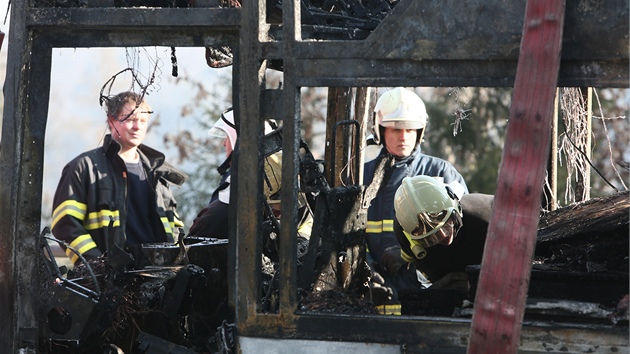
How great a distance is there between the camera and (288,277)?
13.1 feet

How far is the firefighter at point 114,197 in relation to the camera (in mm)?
7066

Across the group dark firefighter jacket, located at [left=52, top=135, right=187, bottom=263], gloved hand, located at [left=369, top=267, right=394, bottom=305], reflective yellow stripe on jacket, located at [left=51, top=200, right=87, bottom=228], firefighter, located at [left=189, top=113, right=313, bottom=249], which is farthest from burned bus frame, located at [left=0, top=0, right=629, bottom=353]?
reflective yellow stripe on jacket, located at [left=51, top=200, right=87, bottom=228]

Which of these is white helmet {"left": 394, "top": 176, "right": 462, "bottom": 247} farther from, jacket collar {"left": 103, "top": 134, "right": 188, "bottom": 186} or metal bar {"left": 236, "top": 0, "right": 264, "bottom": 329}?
jacket collar {"left": 103, "top": 134, "right": 188, "bottom": 186}

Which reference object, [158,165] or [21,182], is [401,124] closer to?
[158,165]

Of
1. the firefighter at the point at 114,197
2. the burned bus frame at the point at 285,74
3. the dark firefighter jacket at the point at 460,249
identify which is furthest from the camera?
the firefighter at the point at 114,197

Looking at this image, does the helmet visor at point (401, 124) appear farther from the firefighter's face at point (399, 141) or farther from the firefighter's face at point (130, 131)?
the firefighter's face at point (130, 131)

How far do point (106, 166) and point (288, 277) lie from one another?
143 inches

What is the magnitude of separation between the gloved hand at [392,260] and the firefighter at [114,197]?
1783mm

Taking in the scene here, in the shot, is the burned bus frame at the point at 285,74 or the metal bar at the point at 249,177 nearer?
the burned bus frame at the point at 285,74

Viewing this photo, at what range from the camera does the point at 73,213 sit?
713 centimetres

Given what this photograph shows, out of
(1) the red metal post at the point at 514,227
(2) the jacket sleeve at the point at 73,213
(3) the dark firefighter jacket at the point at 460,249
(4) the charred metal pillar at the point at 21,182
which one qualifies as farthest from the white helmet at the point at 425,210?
(2) the jacket sleeve at the point at 73,213

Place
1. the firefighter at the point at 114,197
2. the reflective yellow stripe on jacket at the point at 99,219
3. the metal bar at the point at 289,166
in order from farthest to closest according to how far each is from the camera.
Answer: the reflective yellow stripe on jacket at the point at 99,219
the firefighter at the point at 114,197
the metal bar at the point at 289,166

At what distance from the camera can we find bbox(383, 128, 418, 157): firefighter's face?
6945mm

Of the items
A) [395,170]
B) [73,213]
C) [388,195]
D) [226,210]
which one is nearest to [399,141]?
[395,170]
